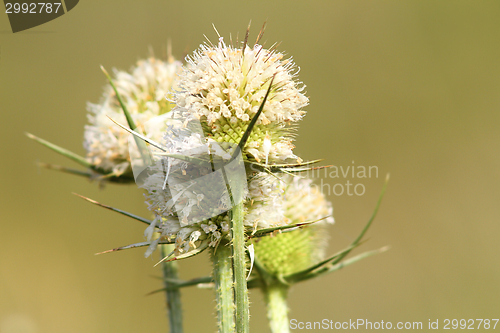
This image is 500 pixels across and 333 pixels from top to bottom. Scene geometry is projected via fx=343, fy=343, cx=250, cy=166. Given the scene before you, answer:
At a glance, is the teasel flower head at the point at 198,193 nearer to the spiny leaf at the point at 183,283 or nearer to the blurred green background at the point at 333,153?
the spiny leaf at the point at 183,283

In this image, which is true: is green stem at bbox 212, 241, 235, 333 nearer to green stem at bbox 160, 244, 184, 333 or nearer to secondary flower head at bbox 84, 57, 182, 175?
green stem at bbox 160, 244, 184, 333

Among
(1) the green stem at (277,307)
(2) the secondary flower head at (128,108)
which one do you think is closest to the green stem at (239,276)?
(1) the green stem at (277,307)

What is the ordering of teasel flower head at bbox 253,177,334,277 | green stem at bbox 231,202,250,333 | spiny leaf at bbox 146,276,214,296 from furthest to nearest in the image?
teasel flower head at bbox 253,177,334,277, spiny leaf at bbox 146,276,214,296, green stem at bbox 231,202,250,333

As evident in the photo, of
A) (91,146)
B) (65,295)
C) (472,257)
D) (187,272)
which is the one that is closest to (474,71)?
(472,257)

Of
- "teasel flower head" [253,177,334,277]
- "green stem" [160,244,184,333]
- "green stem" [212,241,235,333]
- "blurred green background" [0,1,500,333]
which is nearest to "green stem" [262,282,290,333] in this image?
"teasel flower head" [253,177,334,277]

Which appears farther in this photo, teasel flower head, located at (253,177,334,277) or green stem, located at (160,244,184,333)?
teasel flower head, located at (253,177,334,277)

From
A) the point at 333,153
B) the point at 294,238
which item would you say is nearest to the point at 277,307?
the point at 294,238

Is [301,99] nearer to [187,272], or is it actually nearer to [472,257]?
[187,272]
